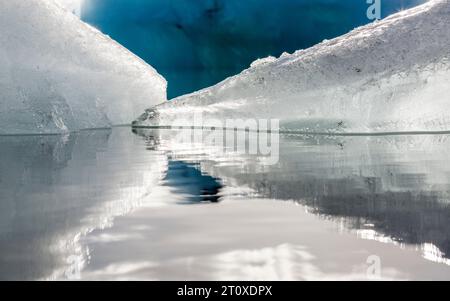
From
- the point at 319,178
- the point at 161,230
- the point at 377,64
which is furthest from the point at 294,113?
the point at 161,230

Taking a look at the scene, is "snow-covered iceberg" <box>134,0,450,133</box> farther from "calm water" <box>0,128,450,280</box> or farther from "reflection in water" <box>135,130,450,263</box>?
"calm water" <box>0,128,450,280</box>

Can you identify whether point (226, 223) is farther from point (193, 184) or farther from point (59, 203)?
point (193, 184)

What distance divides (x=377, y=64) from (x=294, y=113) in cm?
409

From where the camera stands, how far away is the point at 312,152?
12078mm

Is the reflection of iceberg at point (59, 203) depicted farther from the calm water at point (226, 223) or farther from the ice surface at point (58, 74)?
→ the ice surface at point (58, 74)

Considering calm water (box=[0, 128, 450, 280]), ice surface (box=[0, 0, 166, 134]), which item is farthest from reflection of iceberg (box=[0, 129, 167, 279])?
ice surface (box=[0, 0, 166, 134])

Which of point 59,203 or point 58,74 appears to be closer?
point 59,203

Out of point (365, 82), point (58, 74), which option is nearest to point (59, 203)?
point (365, 82)

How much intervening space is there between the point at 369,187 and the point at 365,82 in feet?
55.2

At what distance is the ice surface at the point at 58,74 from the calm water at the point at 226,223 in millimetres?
12902

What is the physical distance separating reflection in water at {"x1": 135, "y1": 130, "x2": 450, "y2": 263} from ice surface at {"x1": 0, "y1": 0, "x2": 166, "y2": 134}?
11573mm

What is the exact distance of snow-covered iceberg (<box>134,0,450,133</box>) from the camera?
68.1ft

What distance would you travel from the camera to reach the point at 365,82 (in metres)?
22.5

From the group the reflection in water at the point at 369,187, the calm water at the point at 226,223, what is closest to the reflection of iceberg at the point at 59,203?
the calm water at the point at 226,223
